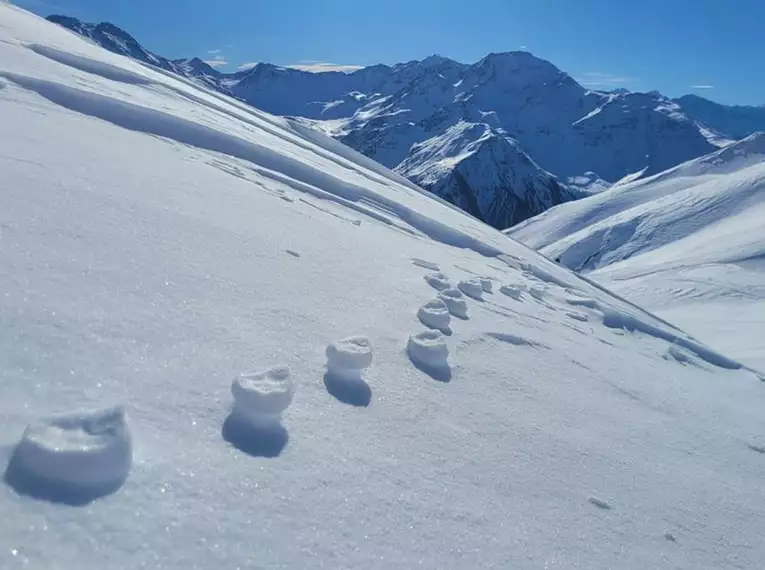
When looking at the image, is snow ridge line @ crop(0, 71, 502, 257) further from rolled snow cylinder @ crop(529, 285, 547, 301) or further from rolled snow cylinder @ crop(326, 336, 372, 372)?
rolled snow cylinder @ crop(326, 336, 372, 372)

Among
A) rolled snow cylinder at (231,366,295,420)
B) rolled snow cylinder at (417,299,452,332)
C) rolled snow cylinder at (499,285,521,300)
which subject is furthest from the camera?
rolled snow cylinder at (499,285,521,300)

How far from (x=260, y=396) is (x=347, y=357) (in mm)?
798

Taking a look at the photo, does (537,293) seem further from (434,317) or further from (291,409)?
(291,409)

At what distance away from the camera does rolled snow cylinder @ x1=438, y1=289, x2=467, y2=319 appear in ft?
17.5

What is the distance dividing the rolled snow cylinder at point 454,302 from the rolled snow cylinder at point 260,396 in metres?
2.90

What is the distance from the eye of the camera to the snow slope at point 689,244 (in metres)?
23.4

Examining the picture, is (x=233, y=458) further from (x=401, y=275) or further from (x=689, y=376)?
(x=689, y=376)

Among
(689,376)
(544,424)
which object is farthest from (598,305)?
(544,424)

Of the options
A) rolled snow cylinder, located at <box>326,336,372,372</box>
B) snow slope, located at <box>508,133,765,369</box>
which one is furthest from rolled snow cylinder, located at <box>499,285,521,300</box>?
snow slope, located at <box>508,133,765,369</box>

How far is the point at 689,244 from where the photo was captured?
4369 centimetres

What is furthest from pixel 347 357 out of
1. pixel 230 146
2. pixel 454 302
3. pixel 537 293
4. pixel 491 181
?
pixel 491 181

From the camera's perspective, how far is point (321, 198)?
8742 mm

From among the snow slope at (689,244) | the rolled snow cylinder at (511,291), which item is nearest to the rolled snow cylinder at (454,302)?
the rolled snow cylinder at (511,291)

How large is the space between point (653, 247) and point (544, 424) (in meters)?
48.6
